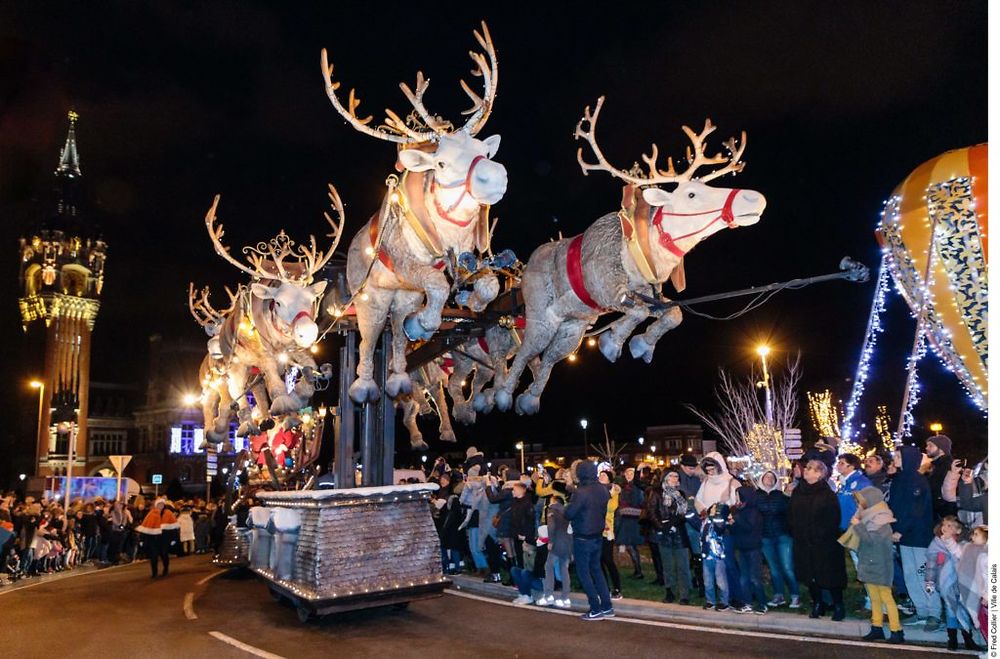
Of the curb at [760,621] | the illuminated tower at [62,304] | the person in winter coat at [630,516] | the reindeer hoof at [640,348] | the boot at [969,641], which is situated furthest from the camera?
the illuminated tower at [62,304]

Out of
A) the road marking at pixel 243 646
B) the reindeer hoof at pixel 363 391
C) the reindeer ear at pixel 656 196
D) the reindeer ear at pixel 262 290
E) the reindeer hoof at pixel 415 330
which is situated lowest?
the road marking at pixel 243 646

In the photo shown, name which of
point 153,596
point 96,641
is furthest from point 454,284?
point 153,596

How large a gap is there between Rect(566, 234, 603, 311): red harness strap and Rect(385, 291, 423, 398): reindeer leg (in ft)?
6.37

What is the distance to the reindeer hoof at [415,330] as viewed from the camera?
8.44m

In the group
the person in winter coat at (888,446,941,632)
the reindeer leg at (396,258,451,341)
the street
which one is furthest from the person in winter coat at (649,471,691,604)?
the reindeer leg at (396,258,451,341)

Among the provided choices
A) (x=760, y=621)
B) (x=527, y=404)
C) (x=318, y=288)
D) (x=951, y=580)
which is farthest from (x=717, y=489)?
(x=318, y=288)

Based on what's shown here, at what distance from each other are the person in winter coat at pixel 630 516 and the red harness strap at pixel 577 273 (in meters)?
4.36

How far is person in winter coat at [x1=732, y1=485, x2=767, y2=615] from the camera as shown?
9.20 metres

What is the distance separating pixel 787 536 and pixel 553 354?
12.4 ft

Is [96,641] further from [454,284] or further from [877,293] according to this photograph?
[877,293]

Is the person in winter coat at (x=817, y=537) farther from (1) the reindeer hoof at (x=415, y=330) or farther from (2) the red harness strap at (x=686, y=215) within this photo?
(1) the reindeer hoof at (x=415, y=330)

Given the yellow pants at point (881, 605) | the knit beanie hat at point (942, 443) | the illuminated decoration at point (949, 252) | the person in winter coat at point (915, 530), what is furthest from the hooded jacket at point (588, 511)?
the illuminated decoration at point (949, 252)

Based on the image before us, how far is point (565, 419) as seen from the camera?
155ft

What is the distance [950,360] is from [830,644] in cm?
502
